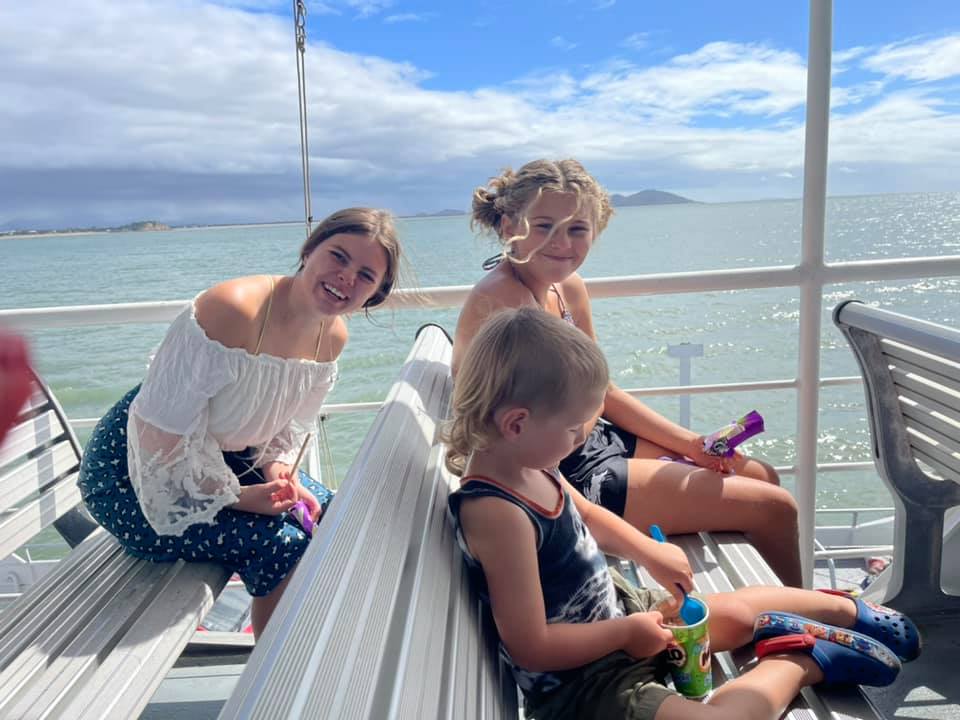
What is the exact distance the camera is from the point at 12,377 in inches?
10.6

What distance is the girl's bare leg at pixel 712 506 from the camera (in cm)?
181

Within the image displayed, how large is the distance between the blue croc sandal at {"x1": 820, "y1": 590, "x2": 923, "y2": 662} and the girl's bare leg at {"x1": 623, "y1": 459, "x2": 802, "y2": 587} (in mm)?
300

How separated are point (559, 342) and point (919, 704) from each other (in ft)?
4.52

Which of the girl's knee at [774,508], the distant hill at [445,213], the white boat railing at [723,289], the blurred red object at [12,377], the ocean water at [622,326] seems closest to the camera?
the blurred red object at [12,377]

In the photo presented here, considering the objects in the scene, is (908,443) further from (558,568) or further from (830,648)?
(558,568)

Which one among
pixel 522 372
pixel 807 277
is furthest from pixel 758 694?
pixel 807 277

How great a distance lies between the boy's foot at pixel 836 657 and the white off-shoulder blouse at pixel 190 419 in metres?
1.21

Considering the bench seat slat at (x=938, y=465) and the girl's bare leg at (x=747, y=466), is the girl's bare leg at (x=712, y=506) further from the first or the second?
the bench seat slat at (x=938, y=465)

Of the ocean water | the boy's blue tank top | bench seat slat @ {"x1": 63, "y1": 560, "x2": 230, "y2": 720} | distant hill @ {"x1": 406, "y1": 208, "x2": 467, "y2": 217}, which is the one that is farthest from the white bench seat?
distant hill @ {"x1": 406, "y1": 208, "x2": 467, "y2": 217}

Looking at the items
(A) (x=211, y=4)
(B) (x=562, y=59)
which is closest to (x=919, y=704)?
(A) (x=211, y=4)

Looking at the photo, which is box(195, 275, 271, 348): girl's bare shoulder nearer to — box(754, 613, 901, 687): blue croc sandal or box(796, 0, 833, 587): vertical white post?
box(754, 613, 901, 687): blue croc sandal

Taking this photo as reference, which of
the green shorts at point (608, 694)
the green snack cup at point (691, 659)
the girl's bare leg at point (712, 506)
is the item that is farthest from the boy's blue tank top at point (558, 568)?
the girl's bare leg at point (712, 506)

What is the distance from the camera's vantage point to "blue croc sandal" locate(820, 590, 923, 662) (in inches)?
59.6

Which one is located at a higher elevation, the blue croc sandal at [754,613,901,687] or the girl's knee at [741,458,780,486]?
the girl's knee at [741,458,780,486]
